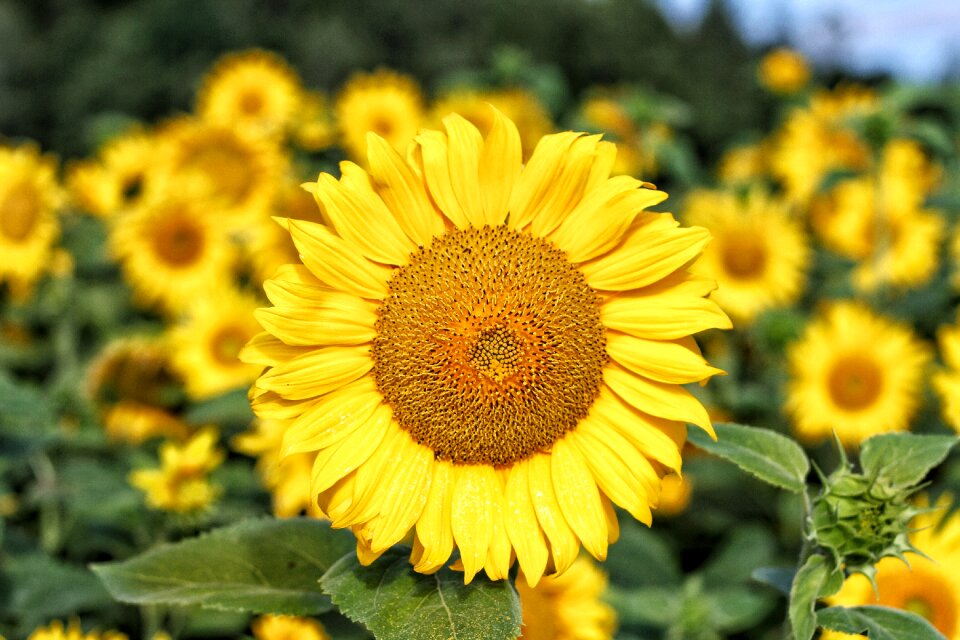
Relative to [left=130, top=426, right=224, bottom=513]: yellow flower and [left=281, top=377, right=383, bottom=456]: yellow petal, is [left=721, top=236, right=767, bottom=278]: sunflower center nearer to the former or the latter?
[left=130, top=426, right=224, bottom=513]: yellow flower

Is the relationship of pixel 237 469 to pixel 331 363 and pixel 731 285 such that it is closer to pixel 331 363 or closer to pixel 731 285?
pixel 331 363

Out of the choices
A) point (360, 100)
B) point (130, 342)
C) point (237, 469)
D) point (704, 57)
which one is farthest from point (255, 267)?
point (704, 57)

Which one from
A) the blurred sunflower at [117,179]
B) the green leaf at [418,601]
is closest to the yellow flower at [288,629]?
the green leaf at [418,601]

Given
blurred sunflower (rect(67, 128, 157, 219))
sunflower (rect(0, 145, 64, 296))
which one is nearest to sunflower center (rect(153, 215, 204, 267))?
blurred sunflower (rect(67, 128, 157, 219))

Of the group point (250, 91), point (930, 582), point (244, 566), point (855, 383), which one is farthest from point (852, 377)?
point (250, 91)

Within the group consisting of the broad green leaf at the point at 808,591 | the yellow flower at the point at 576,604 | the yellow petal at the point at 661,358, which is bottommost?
the yellow flower at the point at 576,604

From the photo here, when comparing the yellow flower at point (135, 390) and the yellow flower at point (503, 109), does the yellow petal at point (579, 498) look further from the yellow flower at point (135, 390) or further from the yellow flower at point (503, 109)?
the yellow flower at point (503, 109)
